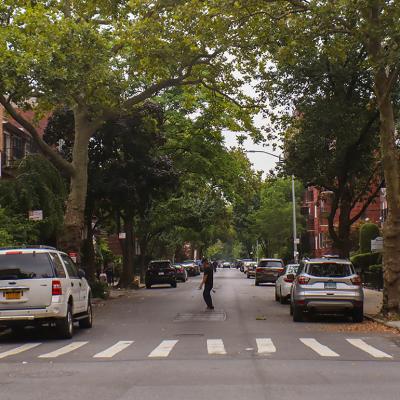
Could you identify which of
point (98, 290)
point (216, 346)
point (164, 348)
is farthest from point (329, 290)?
point (98, 290)

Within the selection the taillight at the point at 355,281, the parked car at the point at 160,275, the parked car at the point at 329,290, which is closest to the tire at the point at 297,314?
the parked car at the point at 329,290

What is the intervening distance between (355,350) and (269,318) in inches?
296

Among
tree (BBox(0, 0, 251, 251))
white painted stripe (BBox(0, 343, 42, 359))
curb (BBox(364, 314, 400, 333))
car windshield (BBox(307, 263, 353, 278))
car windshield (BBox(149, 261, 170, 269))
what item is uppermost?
tree (BBox(0, 0, 251, 251))

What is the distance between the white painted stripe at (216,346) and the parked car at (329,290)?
5.02 m

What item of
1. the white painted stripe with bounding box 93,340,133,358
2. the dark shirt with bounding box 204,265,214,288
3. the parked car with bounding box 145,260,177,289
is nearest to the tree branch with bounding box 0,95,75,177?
the dark shirt with bounding box 204,265,214,288

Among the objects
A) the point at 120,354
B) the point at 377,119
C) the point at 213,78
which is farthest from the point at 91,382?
the point at 377,119

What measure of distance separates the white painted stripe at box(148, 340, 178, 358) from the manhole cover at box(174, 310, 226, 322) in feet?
17.8

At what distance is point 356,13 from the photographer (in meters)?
18.1

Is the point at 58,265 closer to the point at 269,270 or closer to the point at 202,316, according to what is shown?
the point at 202,316

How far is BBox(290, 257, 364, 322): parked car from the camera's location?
18594 mm

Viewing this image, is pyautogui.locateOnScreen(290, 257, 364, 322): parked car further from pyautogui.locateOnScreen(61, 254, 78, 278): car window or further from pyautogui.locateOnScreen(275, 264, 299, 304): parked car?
pyautogui.locateOnScreen(275, 264, 299, 304): parked car

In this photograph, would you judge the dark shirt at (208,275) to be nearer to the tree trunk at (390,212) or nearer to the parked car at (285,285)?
the parked car at (285,285)

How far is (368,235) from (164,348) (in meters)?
33.8

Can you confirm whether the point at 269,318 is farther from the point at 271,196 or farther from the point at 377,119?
the point at 271,196
